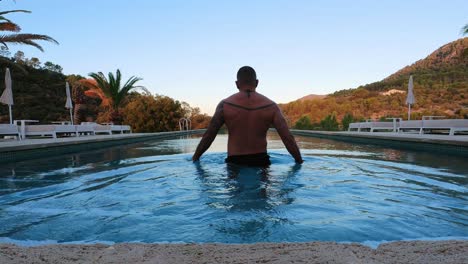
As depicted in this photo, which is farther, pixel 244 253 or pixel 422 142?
pixel 422 142

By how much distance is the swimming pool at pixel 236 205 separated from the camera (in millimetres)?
2062

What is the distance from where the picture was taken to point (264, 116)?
14.4 feet

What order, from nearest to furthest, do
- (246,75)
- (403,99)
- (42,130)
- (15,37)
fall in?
(246,75) → (42,130) → (15,37) → (403,99)

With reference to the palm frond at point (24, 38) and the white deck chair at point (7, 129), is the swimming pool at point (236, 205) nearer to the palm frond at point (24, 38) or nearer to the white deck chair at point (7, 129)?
the white deck chair at point (7, 129)

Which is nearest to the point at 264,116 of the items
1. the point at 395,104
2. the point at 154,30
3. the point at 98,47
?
the point at 154,30

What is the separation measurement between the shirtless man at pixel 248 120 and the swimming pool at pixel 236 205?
0.27 metres

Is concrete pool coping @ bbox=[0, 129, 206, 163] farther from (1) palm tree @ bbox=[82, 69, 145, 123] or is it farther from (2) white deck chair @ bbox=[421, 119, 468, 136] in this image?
(2) white deck chair @ bbox=[421, 119, 468, 136]

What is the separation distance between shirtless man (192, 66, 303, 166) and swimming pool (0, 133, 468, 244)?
0.27 meters

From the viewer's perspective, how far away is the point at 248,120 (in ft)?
14.2

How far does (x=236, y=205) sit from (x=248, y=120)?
5.81 feet

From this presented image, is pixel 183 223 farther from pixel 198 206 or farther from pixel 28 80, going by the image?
pixel 28 80

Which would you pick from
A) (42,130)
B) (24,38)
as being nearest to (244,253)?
(42,130)

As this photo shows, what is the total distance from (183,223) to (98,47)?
73.8ft

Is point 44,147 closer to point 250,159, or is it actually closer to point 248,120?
point 250,159
